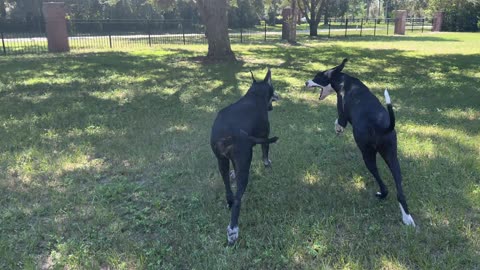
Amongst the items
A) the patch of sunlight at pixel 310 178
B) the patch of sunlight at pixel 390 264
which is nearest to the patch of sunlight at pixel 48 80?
the patch of sunlight at pixel 310 178

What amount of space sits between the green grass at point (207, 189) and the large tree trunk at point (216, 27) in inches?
219

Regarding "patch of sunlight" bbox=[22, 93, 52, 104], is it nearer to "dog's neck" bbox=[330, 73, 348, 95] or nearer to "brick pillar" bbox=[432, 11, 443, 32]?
"dog's neck" bbox=[330, 73, 348, 95]

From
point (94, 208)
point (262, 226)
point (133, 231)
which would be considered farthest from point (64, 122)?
point (262, 226)

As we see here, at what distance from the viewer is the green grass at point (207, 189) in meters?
3.29

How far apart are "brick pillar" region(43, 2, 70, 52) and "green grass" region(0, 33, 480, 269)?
1060 cm

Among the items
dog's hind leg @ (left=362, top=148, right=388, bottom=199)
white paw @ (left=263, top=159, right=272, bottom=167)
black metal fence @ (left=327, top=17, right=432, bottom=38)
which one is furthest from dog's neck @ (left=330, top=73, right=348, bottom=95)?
black metal fence @ (left=327, top=17, right=432, bottom=38)

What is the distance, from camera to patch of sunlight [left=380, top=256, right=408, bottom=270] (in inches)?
121

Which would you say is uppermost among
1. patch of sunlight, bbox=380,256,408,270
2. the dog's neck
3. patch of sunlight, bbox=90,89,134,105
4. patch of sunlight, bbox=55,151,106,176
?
the dog's neck

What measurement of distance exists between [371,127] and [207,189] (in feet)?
5.85

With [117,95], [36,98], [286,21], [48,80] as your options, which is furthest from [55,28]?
[286,21]

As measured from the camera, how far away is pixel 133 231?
12.0 ft

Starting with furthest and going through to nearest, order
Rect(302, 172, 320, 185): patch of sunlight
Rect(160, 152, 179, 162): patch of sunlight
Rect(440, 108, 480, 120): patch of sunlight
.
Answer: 1. Rect(440, 108, 480, 120): patch of sunlight
2. Rect(160, 152, 179, 162): patch of sunlight
3. Rect(302, 172, 320, 185): patch of sunlight

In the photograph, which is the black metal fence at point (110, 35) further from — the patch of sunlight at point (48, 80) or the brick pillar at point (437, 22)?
the brick pillar at point (437, 22)

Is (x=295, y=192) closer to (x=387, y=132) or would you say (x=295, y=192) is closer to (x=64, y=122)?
(x=387, y=132)
